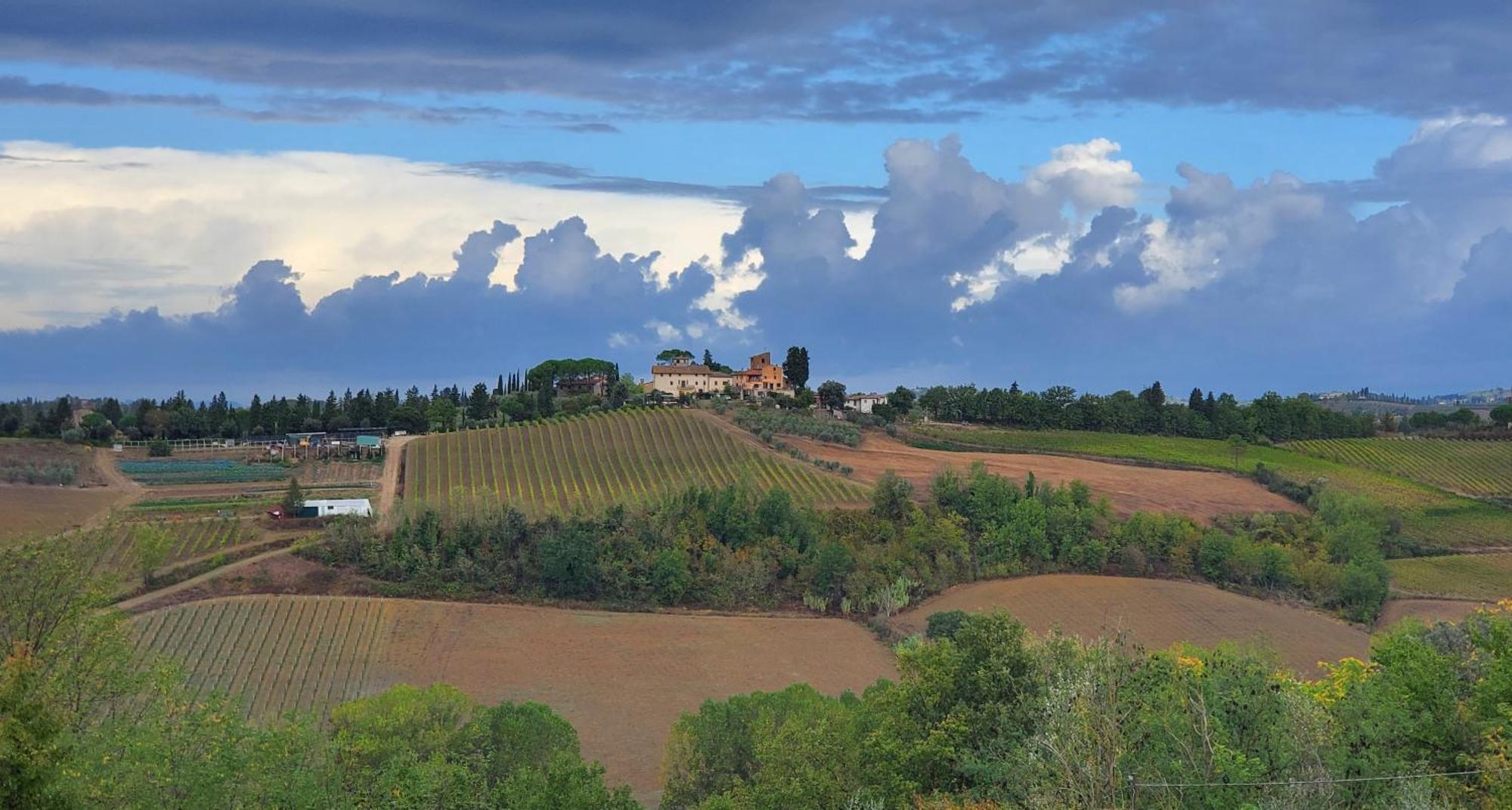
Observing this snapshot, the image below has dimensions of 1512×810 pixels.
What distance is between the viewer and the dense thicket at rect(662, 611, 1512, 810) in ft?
63.2

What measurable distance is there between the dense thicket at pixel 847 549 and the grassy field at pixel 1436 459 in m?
21.9

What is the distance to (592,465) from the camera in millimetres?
79062

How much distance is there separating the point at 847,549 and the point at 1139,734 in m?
40.3

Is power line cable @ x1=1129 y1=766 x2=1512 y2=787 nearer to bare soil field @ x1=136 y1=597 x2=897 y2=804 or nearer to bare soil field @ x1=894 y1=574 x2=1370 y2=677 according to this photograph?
bare soil field @ x1=136 y1=597 x2=897 y2=804

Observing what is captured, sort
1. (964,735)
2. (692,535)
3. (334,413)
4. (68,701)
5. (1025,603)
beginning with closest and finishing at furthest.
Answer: (68,701)
(964,735)
(1025,603)
(692,535)
(334,413)

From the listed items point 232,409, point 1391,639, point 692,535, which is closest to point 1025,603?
point 692,535

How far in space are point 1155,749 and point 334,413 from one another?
82.8 metres

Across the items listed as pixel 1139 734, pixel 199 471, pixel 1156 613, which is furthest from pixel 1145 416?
pixel 1139 734

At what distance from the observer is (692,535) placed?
6462 centimetres

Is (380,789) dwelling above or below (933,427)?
below

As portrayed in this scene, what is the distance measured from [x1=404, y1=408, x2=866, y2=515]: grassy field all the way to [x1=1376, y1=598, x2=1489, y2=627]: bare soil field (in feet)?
91.3

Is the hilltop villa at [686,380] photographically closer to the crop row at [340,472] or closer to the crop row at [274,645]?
the crop row at [340,472]

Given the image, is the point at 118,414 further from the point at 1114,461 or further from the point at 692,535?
the point at 1114,461

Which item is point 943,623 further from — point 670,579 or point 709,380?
point 709,380
